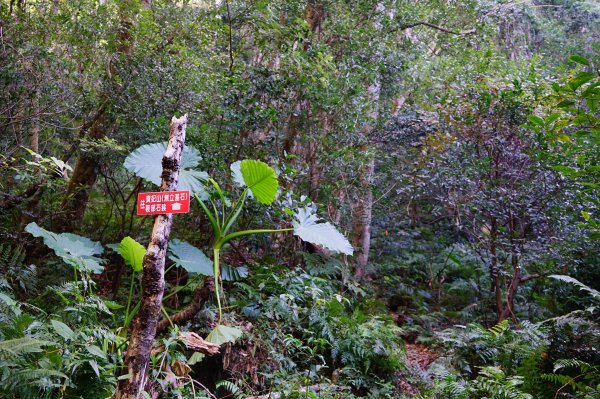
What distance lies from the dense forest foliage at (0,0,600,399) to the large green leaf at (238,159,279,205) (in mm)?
20

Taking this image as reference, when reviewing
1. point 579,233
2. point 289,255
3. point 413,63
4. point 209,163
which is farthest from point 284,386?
point 413,63

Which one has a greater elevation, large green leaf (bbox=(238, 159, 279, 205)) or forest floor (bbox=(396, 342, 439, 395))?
large green leaf (bbox=(238, 159, 279, 205))

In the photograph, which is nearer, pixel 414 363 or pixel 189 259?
pixel 189 259

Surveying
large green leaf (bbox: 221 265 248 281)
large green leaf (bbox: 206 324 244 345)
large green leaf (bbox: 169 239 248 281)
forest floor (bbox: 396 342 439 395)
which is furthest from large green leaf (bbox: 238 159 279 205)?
forest floor (bbox: 396 342 439 395)

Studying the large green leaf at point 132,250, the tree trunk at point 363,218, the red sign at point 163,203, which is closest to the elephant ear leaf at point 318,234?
the large green leaf at point 132,250

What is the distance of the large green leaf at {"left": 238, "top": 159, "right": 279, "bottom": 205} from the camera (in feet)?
15.1

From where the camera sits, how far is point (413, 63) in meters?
9.42

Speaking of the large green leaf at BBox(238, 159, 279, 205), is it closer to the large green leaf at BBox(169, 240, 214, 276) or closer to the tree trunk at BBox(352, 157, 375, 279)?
the large green leaf at BBox(169, 240, 214, 276)

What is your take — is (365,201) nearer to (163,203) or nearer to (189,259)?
(189,259)

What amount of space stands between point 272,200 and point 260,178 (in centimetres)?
31

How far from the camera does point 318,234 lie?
191 inches

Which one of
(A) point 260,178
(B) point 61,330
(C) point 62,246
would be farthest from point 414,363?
(B) point 61,330

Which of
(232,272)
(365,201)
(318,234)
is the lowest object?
(232,272)

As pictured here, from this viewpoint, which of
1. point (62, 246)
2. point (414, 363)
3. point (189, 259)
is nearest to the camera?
point (62, 246)
